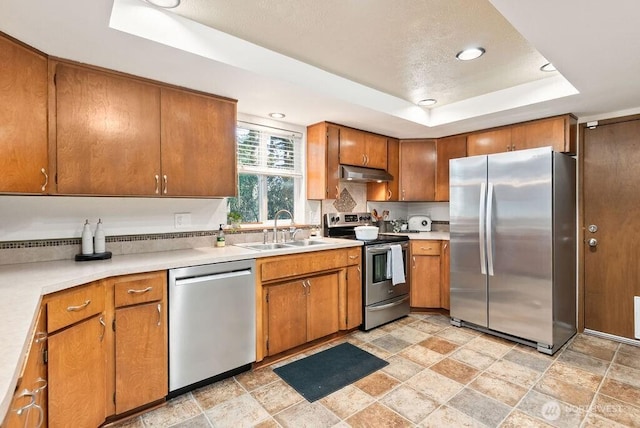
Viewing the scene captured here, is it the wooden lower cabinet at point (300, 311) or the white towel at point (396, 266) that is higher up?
the white towel at point (396, 266)

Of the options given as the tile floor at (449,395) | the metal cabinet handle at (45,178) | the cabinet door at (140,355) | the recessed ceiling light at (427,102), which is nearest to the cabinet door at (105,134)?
the metal cabinet handle at (45,178)

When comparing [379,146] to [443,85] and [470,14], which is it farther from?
[470,14]

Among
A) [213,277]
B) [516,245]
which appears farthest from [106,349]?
[516,245]

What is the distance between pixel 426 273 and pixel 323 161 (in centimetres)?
→ 176

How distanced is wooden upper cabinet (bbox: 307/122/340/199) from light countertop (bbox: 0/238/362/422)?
0.78 m

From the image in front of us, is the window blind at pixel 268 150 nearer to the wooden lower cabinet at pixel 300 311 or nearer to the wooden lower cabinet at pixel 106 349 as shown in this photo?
the wooden lower cabinet at pixel 300 311

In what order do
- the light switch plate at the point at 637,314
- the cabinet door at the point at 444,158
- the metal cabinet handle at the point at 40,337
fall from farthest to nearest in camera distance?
the cabinet door at the point at 444,158 → the light switch plate at the point at 637,314 → the metal cabinet handle at the point at 40,337

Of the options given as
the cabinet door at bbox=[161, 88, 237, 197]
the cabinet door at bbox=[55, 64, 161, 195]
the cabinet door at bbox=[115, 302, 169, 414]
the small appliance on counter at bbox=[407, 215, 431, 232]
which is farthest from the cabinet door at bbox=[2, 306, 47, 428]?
the small appliance on counter at bbox=[407, 215, 431, 232]

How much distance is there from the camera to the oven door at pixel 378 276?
3314mm

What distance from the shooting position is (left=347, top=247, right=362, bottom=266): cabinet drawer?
3180 millimetres

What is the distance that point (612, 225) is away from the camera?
10.5 ft

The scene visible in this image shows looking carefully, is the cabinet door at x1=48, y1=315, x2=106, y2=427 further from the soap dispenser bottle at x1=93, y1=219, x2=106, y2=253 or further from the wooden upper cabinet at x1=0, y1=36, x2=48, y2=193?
the wooden upper cabinet at x1=0, y1=36, x2=48, y2=193

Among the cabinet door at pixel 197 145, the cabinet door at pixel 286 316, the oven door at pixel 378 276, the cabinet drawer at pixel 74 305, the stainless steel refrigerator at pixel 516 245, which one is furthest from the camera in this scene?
the oven door at pixel 378 276

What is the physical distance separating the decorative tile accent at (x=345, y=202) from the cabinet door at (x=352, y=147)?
0.43 meters
